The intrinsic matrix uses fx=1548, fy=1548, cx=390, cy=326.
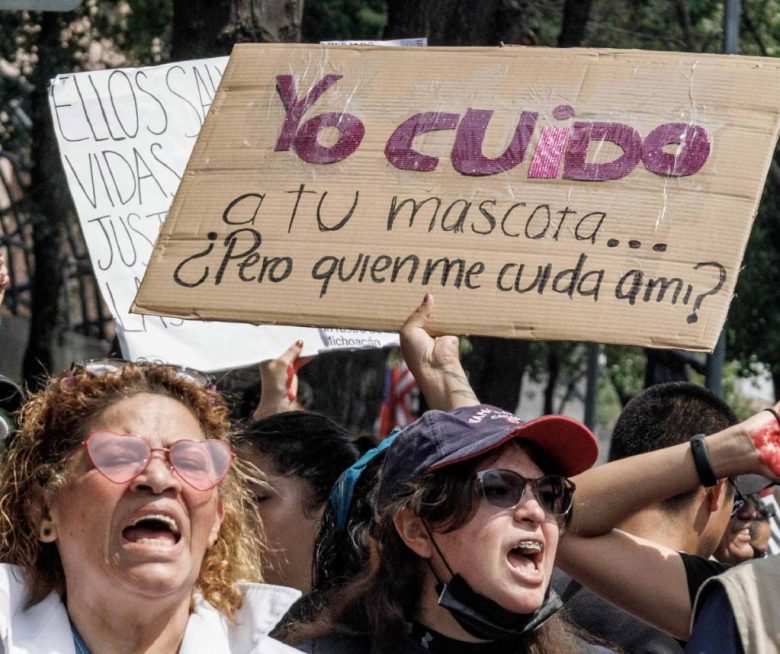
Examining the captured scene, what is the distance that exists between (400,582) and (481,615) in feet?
0.68

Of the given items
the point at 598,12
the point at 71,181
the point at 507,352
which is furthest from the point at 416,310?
the point at 598,12

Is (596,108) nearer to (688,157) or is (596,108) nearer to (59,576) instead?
(688,157)

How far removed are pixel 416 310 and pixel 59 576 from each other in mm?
1009

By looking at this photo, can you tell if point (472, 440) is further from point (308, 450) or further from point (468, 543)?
point (308, 450)

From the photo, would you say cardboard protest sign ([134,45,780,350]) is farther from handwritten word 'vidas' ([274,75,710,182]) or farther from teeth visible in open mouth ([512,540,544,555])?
teeth visible in open mouth ([512,540,544,555])

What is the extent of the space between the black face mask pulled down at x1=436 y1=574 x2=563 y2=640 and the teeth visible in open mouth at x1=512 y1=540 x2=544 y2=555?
11 cm

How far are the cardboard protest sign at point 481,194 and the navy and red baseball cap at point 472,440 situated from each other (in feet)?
1.02

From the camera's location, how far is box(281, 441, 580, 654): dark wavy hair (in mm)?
2982

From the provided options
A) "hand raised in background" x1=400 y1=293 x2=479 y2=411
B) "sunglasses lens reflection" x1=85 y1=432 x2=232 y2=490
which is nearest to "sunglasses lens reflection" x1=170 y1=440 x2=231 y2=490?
"sunglasses lens reflection" x1=85 y1=432 x2=232 y2=490

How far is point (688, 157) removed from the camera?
3447 mm

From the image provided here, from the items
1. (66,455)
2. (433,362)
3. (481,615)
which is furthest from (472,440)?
(66,455)

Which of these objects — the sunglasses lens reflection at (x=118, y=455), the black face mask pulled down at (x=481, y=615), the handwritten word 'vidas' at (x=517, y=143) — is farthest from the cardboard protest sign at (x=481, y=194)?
the sunglasses lens reflection at (x=118, y=455)

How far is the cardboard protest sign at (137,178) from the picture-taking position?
15.8ft

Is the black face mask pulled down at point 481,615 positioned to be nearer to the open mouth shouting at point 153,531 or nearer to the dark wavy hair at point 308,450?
the open mouth shouting at point 153,531
